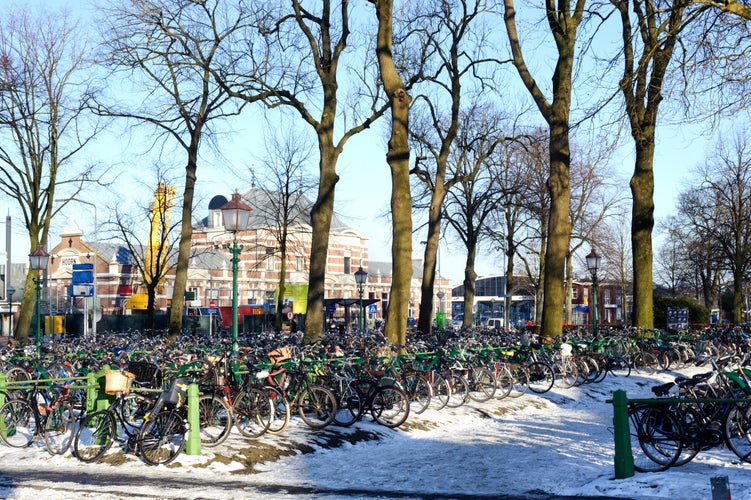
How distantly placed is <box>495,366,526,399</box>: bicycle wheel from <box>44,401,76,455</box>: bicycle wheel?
24.2ft

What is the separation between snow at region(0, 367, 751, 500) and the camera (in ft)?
26.9

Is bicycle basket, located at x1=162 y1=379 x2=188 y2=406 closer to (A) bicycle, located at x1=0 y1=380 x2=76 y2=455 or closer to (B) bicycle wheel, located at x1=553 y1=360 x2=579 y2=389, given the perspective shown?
(A) bicycle, located at x1=0 y1=380 x2=76 y2=455

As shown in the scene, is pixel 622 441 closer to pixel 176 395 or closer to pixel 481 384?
pixel 176 395

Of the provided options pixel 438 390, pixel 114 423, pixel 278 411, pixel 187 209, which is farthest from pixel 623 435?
pixel 187 209

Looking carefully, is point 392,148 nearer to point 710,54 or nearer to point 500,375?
point 500,375

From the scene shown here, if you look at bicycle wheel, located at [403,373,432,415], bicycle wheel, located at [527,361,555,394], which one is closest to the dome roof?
bicycle wheel, located at [527,361,555,394]

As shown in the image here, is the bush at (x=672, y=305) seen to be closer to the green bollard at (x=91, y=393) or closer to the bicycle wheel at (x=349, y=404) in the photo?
the bicycle wheel at (x=349, y=404)

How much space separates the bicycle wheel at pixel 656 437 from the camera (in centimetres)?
880

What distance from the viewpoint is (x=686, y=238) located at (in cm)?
4928

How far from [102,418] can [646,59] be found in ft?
31.8

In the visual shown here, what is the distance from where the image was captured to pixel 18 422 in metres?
10.9

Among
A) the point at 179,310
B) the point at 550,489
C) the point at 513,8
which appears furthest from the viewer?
the point at 179,310

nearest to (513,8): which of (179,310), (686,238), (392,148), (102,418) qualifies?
(392,148)

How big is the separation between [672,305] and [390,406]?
28525mm
